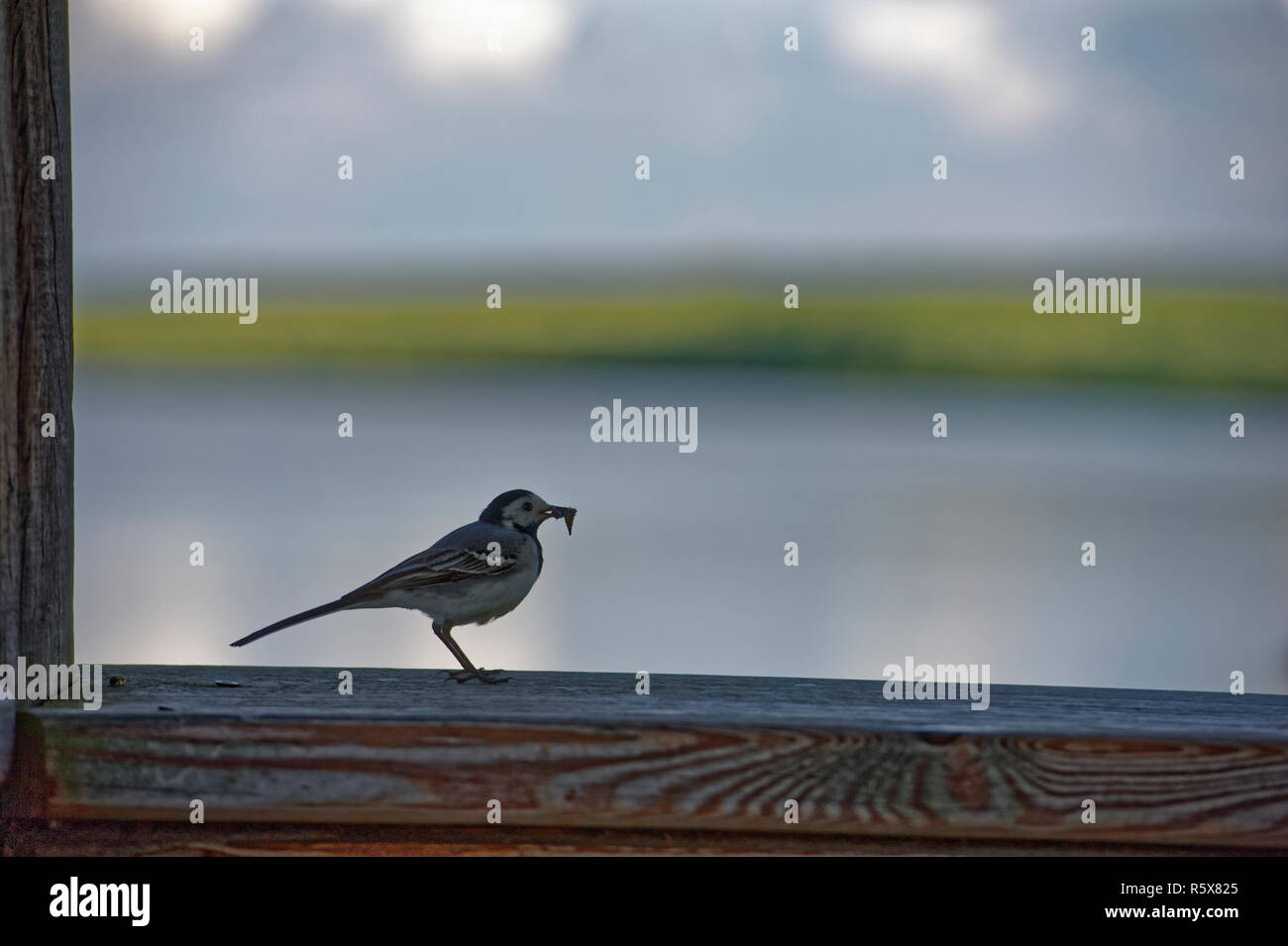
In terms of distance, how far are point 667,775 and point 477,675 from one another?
57.4 inches

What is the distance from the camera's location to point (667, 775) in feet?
7.04

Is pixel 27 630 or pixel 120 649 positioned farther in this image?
pixel 120 649

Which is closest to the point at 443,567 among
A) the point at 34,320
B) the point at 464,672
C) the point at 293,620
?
the point at 293,620

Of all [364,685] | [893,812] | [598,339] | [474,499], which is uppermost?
[598,339]

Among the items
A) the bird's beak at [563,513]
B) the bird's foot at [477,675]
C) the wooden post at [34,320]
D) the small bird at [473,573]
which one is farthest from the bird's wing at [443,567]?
the wooden post at [34,320]

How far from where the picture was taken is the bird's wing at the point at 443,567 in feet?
13.7

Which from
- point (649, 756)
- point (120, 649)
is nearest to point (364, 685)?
point (649, 756)

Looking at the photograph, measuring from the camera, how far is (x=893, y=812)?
2.13 m

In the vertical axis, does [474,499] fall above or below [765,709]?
above

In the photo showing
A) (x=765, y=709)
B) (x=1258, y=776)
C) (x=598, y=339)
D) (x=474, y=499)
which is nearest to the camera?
(x=1258, y=776)

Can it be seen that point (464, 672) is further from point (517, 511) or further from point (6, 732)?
point (517, 511)

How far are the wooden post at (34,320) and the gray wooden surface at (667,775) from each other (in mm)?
219

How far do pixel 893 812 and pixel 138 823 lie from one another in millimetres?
1148

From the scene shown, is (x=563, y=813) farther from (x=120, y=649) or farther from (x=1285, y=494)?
(x=1285, y=494)
